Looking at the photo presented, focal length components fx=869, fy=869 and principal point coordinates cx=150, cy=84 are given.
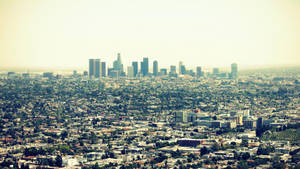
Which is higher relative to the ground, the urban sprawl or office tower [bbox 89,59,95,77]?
office tower [bbox 89,59,95,77]

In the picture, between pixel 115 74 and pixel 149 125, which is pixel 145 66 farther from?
pixel 149 125

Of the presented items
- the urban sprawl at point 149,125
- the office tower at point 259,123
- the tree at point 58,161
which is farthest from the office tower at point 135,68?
the tree at point 58,161

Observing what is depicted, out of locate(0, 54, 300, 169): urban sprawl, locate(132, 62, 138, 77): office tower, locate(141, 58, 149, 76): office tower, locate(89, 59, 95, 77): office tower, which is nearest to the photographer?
locate(0, 54, 300, 169): urban sprawl

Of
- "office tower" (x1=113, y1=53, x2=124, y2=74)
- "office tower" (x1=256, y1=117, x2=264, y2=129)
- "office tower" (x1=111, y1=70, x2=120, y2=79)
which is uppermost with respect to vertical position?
"office tower" (x1=113, y1=53, x2=124, y2=74)

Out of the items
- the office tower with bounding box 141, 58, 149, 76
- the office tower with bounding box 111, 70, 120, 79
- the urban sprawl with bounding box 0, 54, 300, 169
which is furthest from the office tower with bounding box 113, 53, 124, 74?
→ the urban sprawl with bounding box 0, 54, 300, 169

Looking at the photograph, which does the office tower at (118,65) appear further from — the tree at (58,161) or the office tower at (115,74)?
the tree at (58,161)

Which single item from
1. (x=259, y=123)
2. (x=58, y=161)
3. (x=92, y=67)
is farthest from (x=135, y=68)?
(x=58, y=161)

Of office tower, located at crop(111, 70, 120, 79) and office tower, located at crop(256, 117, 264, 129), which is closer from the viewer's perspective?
office tower, located at crop(256, 117, 264, 129)

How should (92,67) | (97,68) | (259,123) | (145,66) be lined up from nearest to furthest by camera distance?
(259,123)
(97,68)
(92,67)
(145,66)

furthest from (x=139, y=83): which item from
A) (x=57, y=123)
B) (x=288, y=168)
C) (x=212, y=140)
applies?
(x=288, y=168)

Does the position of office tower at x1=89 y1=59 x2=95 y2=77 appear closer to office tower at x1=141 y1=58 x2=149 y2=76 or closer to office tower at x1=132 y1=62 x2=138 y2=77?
office tower at x1=132 y1=62 x2=138 y2=77

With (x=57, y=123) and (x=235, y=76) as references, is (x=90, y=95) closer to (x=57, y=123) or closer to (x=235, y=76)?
(x=57, y=123)
